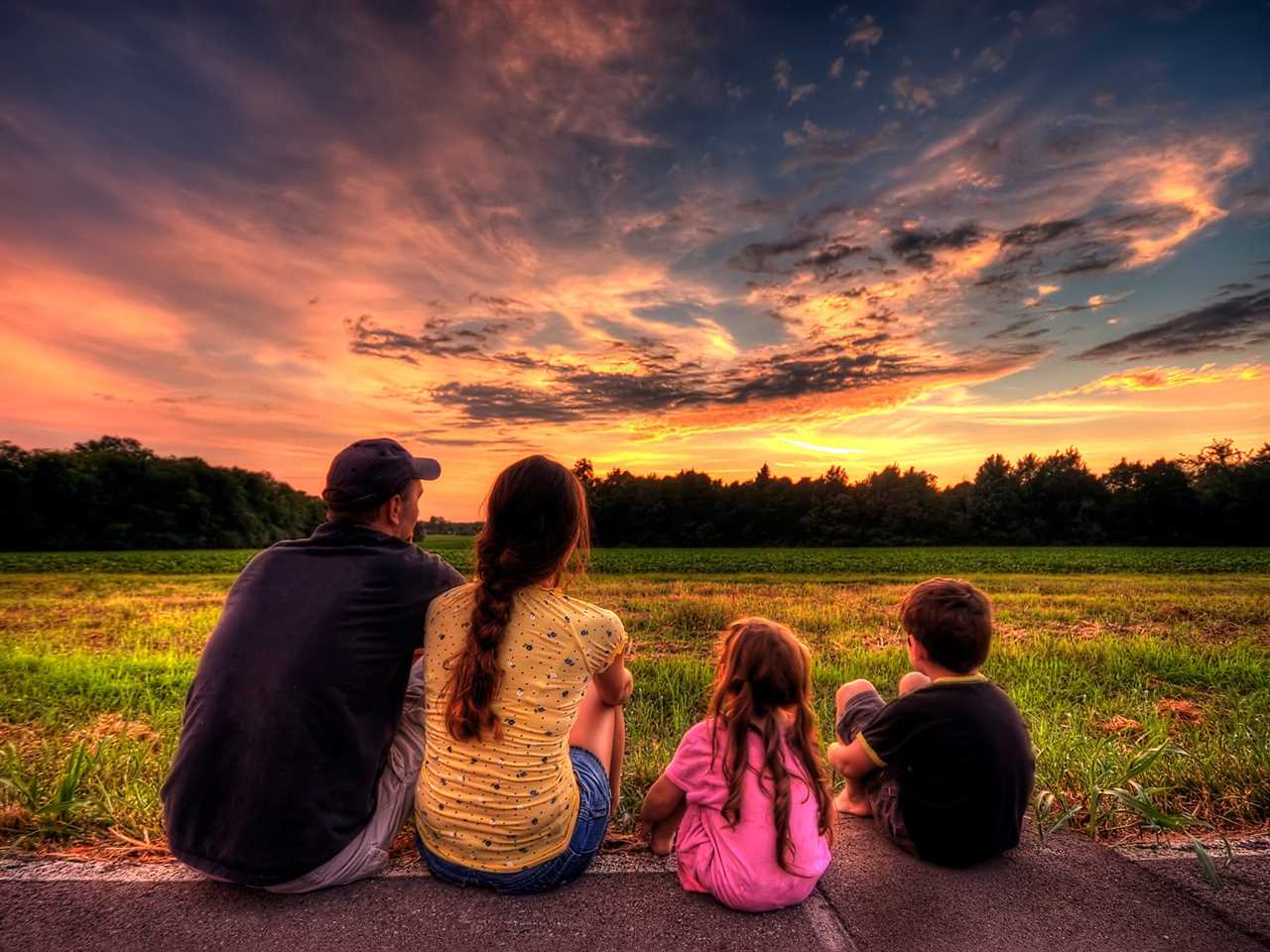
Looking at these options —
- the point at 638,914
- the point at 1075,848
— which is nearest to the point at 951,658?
the point at 1075,848

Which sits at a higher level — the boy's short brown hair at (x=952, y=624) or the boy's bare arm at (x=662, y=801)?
the boy's short brown hair at (x=952, y=624)

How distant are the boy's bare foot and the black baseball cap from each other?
2.43 meters

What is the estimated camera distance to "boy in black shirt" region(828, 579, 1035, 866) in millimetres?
2438

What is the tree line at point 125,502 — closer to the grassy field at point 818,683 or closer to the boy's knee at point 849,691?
the grassy field at point 818,683

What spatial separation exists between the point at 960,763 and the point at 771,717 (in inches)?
30.8

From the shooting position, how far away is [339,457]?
2473 millimetres

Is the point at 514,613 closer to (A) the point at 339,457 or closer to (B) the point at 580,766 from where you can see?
(B) the point at 580,766

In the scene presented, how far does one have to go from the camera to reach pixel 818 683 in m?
6.23

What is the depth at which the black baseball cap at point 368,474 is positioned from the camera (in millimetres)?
2369

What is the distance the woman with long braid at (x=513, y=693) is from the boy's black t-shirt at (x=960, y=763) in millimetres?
1189

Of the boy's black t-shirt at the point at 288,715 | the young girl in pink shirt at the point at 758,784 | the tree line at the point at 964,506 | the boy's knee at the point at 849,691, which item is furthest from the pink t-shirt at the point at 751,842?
the tree line at the point at 964,506

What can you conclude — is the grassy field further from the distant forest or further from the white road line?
the distant forest

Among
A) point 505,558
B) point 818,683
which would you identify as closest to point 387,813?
point 505,558

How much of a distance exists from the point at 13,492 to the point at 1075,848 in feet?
226
